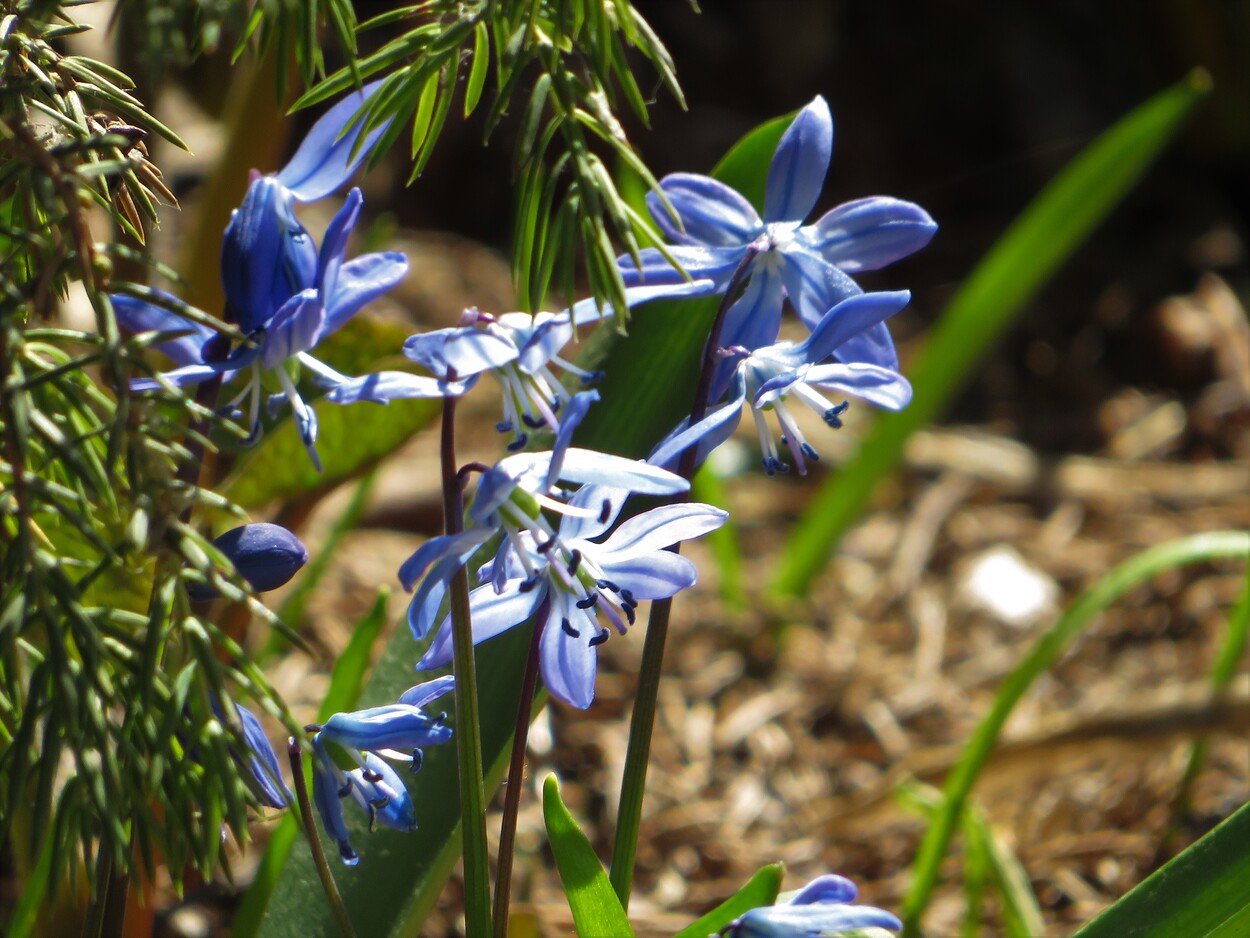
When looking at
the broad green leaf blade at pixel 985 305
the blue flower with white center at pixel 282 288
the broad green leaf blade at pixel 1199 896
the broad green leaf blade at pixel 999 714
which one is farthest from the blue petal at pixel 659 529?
the broad green leaf blade at pixel 985 305

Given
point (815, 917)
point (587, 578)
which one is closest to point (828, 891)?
point (815, 917)

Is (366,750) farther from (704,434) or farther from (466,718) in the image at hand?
(704,434)

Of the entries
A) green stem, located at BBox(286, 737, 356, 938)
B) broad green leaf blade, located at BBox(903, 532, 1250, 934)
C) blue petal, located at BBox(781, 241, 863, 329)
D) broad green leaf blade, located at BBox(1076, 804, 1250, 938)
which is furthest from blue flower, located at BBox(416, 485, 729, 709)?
broad green leaf blade, located at BBox(903, 532, 1250, 934)

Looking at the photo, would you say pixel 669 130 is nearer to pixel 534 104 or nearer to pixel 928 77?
pixel 928 77

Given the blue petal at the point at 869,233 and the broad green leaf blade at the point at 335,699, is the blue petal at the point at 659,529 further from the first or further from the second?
the broad green leaf blade at the point at 335,699

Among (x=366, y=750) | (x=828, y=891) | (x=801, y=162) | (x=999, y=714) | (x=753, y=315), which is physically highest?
(x=801, y=162)

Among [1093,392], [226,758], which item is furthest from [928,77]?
[226,758]
